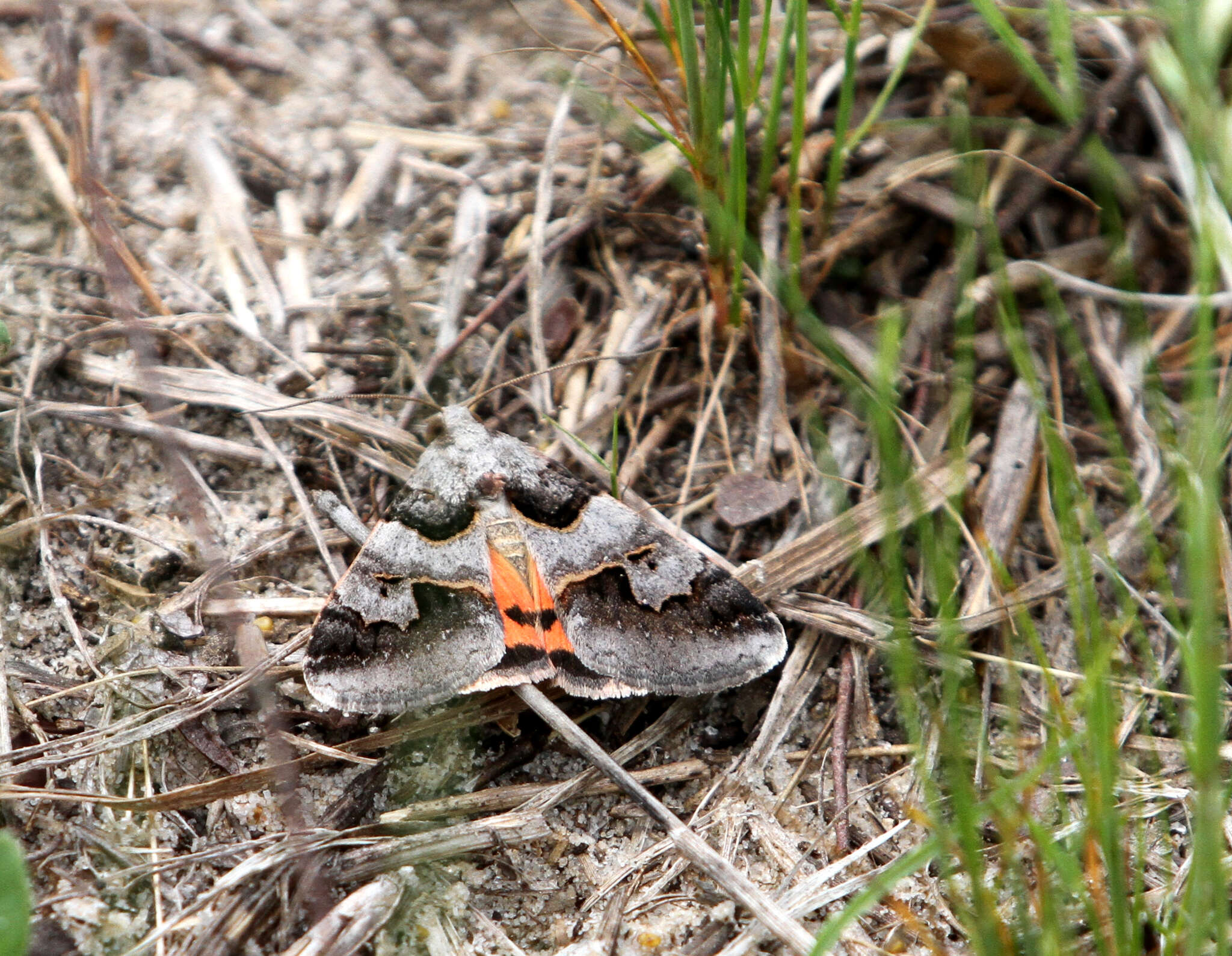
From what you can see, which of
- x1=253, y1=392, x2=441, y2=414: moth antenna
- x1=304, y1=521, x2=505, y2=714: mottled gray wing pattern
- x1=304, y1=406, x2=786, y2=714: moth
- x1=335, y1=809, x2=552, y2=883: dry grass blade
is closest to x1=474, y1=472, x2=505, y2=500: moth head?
x1=304, y1=406, x2=786, y2=714: moth

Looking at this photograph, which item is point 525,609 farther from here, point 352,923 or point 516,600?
point 352,923

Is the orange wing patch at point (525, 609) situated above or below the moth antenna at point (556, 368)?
below

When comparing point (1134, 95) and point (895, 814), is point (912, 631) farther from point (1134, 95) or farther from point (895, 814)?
point (1134, 95)

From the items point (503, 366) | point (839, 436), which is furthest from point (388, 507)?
point (839, 436)

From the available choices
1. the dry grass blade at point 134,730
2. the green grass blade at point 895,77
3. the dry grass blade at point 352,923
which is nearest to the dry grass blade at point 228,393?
the dry grass blade at point 134,730

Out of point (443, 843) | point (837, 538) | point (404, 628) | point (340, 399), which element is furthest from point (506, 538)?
point (837, 538)

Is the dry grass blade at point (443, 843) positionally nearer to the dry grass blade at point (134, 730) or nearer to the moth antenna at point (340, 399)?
the dry grass blade at point (134, 730)
